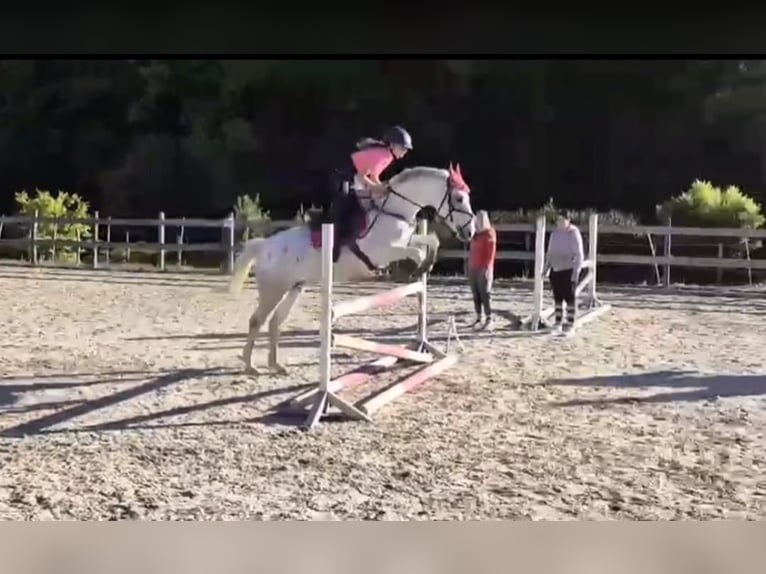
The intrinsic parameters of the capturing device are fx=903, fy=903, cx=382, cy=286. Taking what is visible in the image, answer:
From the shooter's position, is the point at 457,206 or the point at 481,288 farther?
the point at 481,288

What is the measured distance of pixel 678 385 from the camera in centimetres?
280

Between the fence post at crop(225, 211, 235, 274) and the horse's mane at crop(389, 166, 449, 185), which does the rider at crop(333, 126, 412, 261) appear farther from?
the fence post at crop(225, 211, 235, 274)

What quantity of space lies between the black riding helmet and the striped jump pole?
→ 27 centimetres

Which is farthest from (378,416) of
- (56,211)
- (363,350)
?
(56,211)

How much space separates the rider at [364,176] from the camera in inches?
110

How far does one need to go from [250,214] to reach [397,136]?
53 cm

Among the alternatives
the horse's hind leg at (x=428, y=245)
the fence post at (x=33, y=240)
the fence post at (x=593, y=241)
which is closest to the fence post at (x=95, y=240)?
the fence post at (x=33, y=240)

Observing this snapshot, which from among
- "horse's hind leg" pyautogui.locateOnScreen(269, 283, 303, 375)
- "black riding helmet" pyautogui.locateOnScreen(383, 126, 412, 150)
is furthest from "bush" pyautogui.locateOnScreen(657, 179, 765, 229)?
"horse's hind leg" pyautogui.locateOnScreen(269, 283, 303, 375)

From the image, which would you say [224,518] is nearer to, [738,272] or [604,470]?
[604,470]

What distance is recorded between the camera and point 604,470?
2.59 m

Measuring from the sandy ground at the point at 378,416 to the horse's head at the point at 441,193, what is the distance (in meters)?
0.23

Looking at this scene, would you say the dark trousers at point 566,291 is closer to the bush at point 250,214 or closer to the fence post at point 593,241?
the fence post at point 593,241

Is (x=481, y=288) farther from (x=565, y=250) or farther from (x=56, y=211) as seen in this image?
(x=56, y=211)

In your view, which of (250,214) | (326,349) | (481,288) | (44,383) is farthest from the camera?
(481,288)
